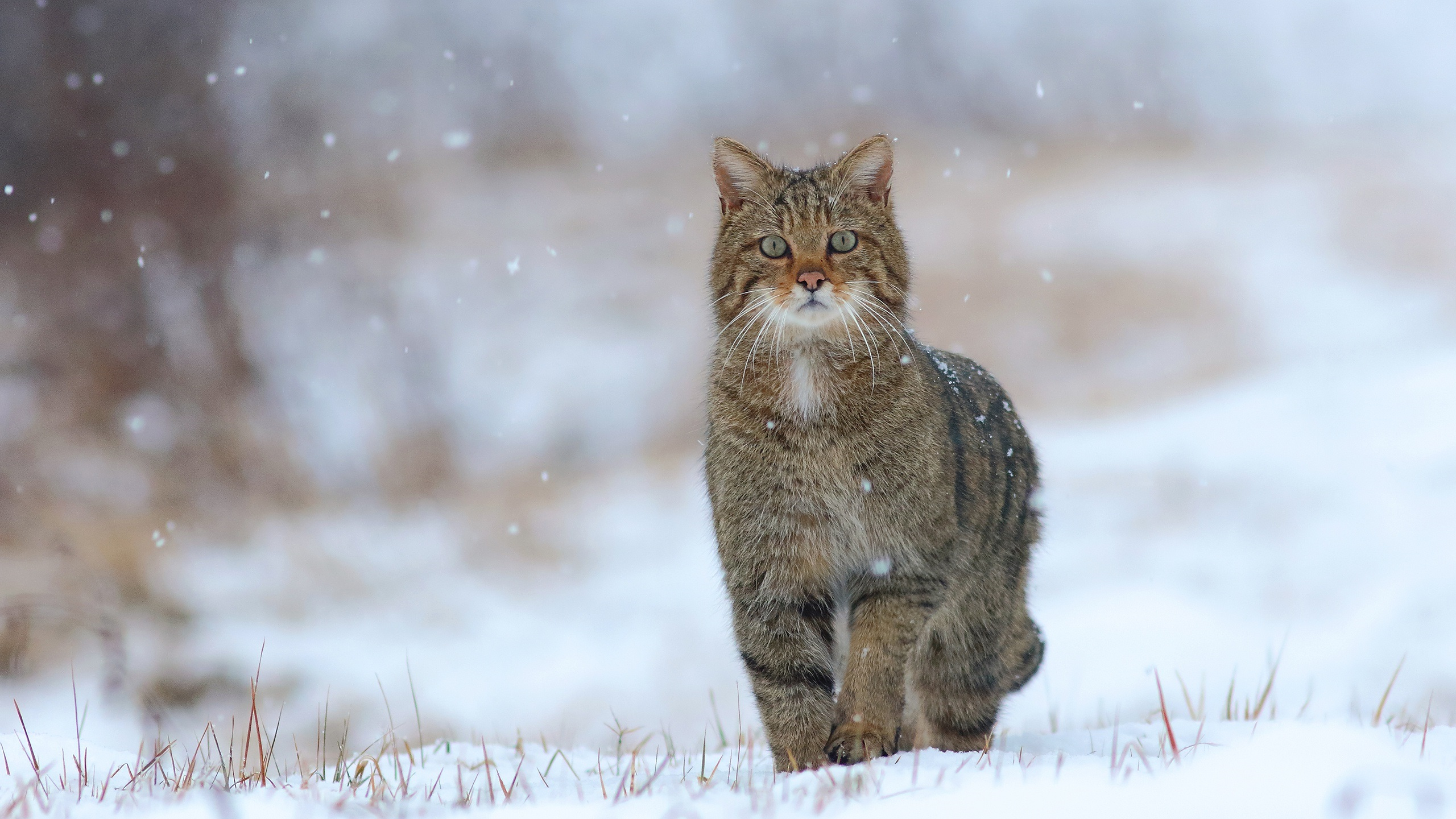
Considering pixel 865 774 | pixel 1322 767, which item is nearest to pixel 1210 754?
pixel 1322 767

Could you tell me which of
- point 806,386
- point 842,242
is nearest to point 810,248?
point 842,242

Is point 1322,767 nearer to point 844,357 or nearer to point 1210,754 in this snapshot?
point 1210,754

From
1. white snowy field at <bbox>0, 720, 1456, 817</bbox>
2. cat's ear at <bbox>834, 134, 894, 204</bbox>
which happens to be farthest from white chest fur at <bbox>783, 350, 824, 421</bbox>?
white snowy field at <bbox>0, 720, 1456, 817</bbox>

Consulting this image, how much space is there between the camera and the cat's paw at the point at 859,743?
3.61 metres

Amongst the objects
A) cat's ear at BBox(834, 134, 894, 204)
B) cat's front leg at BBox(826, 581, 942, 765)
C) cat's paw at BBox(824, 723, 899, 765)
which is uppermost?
cat's ear at BBox(834, 134, 894, 204)

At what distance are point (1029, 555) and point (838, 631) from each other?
Result: 1.23 meters

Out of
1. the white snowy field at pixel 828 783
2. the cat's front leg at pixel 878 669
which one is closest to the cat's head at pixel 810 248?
the cat's front leg at pixel 878 669

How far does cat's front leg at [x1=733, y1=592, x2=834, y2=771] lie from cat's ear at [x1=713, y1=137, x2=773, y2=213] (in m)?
1.52

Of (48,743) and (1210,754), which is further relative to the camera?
(48,743)

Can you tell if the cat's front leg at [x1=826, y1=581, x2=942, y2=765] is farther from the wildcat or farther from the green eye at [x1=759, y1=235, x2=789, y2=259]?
the green eye at [x1=759, y1=235, x2=789, y2=259]

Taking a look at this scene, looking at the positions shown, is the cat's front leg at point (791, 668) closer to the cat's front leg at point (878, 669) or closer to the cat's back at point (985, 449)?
the cat's front leg at point (878, 669)

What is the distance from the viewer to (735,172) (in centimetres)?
432

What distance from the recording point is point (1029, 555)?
4.84m

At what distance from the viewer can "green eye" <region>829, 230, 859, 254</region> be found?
399 centimetres
